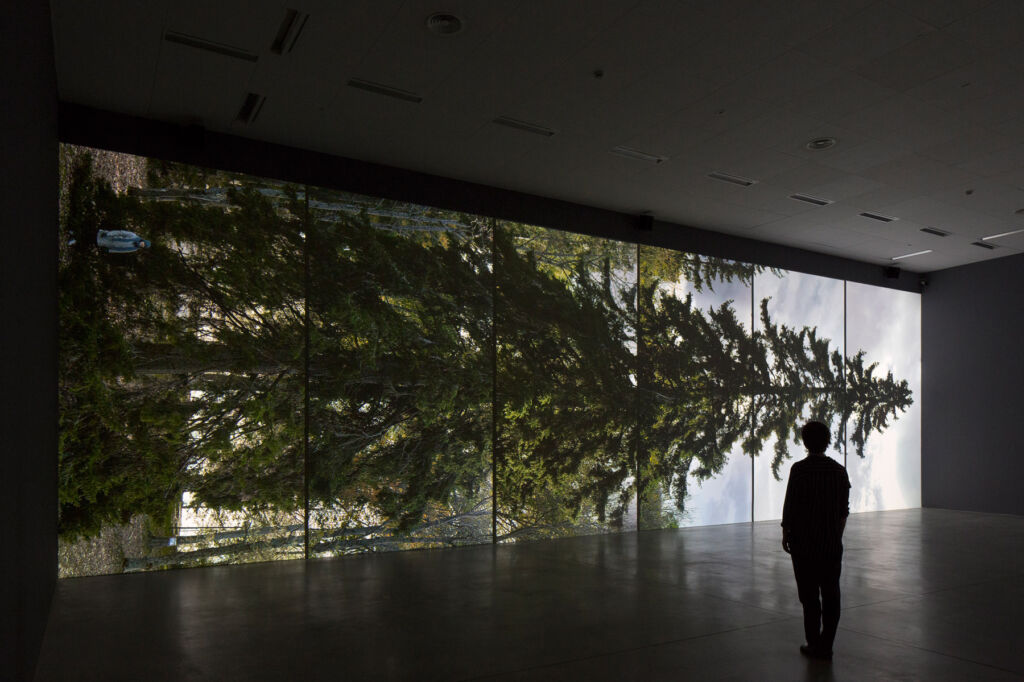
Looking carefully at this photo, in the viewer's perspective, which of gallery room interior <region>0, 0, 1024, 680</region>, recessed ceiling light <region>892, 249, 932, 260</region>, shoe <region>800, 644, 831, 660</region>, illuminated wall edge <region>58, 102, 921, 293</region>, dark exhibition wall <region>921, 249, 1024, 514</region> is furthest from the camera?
dark exhibition wall <region>921, 249, 1024, 514</region>

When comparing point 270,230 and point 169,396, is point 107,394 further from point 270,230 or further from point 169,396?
point 270,230

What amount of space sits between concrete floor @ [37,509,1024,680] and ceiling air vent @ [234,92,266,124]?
170 inches

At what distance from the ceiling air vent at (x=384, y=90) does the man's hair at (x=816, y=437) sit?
14.2 ft

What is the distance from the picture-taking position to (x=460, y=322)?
8789 mm

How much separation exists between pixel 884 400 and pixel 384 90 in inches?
449

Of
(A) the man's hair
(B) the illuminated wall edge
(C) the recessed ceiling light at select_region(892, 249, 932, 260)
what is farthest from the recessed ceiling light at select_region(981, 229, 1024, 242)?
(A) the man's hair

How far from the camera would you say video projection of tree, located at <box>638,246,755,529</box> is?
1045 cm

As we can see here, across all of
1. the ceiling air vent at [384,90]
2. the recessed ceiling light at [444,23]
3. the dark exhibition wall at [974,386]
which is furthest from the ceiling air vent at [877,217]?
the recessed ceiling light at [444,23]

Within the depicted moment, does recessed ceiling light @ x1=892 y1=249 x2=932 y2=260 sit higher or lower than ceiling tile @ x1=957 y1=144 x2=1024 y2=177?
lower

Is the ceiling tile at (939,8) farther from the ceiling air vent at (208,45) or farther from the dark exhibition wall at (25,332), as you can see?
the dark exhibition wall at (25,332)

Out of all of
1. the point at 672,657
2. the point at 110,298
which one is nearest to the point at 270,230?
the point at 110,298

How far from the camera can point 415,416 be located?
8359mm

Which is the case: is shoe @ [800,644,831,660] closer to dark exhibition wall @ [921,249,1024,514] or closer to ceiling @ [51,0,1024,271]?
ceiling @ [51,0,1024,271]

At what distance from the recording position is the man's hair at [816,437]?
448 cm
